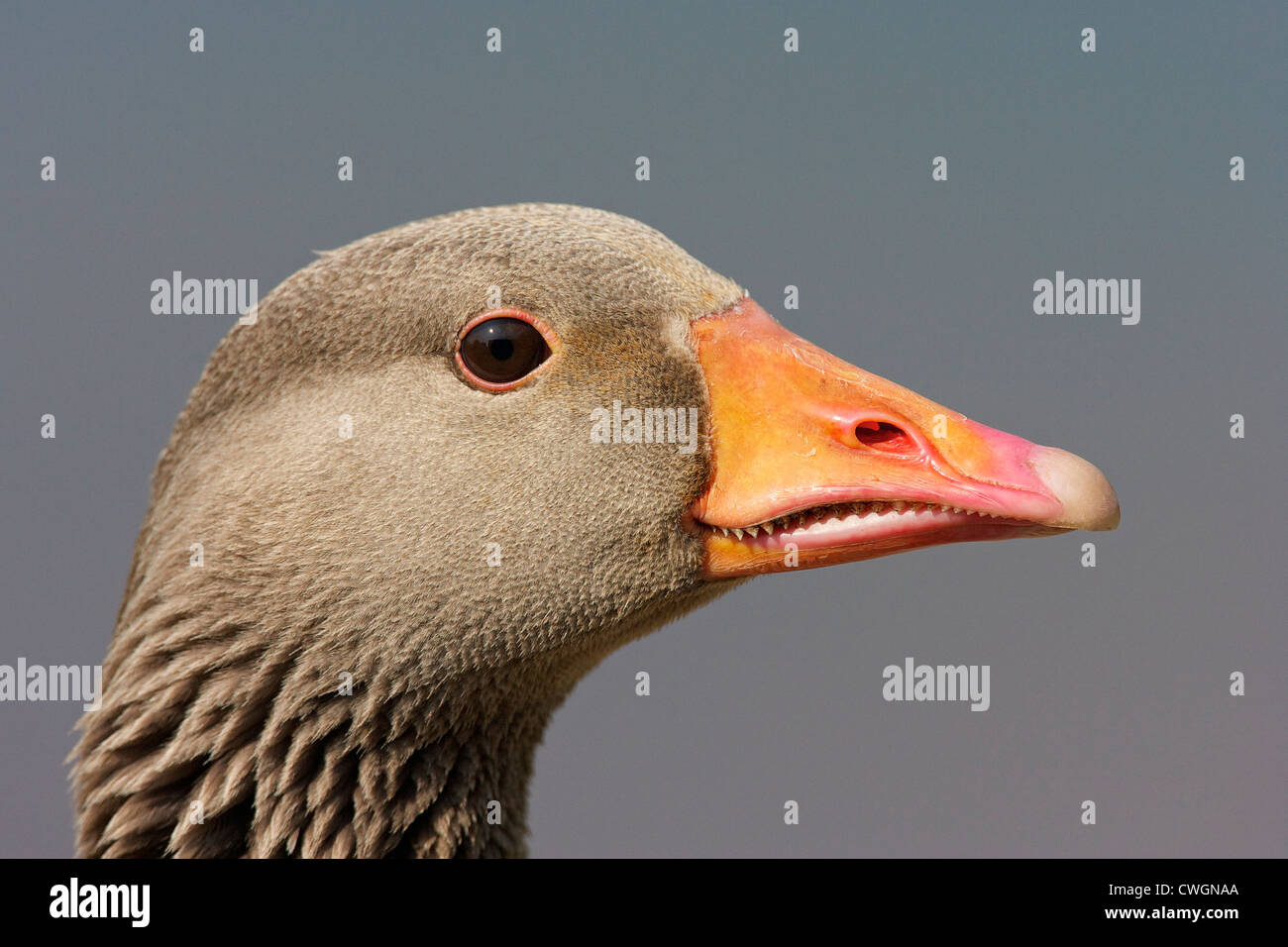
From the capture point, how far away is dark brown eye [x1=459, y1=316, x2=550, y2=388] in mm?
3121

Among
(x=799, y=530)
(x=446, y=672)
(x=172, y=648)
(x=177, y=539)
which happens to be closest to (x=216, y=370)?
(x=177, y=539)

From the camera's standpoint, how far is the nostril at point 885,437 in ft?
9.86

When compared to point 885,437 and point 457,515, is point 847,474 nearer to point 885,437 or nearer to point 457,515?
point 885,437

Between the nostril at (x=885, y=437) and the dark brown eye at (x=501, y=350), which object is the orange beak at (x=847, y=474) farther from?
the dark brown eye at (x=501, y=350)

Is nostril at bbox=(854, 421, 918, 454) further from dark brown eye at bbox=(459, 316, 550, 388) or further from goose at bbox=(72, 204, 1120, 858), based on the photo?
dark brown eye at bbox=(459, 316, 550, 388)

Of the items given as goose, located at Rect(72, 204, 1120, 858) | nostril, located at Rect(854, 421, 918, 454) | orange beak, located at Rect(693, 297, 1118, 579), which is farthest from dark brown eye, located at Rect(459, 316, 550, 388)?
nostril, located at Rect(854, 421, 918, 454)

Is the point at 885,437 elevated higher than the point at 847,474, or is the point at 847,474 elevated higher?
the point at 885,437

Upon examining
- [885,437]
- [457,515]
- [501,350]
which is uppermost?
[501,350]

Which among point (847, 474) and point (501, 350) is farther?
point (501, 350)

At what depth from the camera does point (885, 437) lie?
10.0 ft

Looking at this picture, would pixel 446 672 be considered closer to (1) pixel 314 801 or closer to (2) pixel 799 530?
(1) pixel 314 801

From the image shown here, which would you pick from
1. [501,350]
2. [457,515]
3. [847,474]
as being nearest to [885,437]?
[847,474]

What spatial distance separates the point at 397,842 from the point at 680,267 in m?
1.99

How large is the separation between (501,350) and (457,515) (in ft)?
1.65
